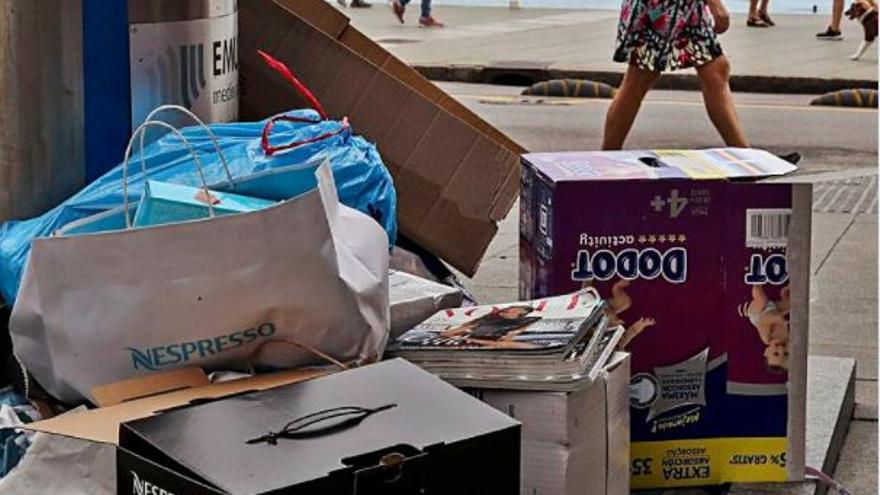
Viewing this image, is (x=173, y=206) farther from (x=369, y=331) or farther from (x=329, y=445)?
(x=329, y=445)

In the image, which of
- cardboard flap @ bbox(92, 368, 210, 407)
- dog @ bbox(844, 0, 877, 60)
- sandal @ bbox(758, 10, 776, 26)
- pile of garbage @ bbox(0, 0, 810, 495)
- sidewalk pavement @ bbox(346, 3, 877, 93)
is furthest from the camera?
sandal @ bbox(758, 10, 776, 26)

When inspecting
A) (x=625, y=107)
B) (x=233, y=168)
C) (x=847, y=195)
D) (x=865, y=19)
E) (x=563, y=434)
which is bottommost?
(x=865, y=19)

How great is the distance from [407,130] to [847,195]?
4.61 metres

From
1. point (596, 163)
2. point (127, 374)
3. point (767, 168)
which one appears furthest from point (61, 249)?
point (767, 168)

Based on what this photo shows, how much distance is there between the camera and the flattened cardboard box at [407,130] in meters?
5.01

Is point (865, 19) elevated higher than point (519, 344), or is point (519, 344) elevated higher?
point (519, 344)

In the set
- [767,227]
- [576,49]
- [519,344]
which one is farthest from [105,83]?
[576,49]

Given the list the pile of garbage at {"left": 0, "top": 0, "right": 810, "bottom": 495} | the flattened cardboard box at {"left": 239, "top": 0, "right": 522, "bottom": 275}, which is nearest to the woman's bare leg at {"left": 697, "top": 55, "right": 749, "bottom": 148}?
the flattened cardboard box at {"left": 239, "top": 0, "right": 522, "bottom": 275}

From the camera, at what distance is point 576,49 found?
683 inches

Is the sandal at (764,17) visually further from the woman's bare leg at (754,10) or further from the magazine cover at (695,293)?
the magazine cover at (695,293)

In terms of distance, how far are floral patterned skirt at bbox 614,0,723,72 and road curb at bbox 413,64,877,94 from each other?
23.1 feet

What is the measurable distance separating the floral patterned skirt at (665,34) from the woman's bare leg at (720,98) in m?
0.21

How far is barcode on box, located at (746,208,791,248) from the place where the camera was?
3871 mm

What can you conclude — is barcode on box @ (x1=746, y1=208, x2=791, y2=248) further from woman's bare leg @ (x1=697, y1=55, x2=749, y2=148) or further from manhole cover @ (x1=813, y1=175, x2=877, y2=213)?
manhole cover @ (x1=813, y1=175, x2=877, y2=213)
